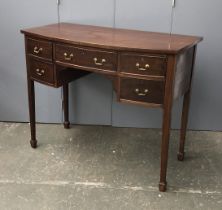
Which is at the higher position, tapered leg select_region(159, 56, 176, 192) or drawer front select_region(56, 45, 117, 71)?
drawer front select_region(56, 45, 117, 71)

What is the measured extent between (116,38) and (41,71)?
536 mm

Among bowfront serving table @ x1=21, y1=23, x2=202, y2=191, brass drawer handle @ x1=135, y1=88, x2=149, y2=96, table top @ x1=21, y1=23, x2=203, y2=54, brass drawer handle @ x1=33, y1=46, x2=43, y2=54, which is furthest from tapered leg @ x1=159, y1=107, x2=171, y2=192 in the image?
brass drawer handle @ x1=33, y1=46, x2=43, y2=54

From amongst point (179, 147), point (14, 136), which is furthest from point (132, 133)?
point (14, 136)

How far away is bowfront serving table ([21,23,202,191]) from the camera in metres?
1.85

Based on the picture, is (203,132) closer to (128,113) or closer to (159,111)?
(159,111)

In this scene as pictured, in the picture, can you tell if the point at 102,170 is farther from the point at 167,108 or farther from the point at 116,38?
the point at 116,38

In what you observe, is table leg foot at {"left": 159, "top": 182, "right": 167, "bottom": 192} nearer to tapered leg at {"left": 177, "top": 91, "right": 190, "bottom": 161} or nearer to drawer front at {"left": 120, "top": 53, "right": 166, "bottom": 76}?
tapered leg at {"left": 177, "top": 91, "right": 190, "bottom": 161}

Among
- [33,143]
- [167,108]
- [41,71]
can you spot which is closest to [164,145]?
[167,108]

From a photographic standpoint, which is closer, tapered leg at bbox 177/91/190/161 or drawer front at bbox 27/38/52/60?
drawer front at bbox 27/38/52/60

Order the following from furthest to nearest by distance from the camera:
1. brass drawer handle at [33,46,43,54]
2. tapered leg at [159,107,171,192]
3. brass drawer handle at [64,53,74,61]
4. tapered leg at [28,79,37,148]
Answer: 1. tapered leg at [28,79,37,148]
2. brass drawer handle at [33,46,43,54]
3. brass drawer handle at [64,53,74,61]
4. tapered leg at [159,107,171,192]

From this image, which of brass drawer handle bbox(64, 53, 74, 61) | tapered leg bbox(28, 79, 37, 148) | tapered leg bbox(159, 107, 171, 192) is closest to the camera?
tapered leg bbox(159, 107, 171, 192)

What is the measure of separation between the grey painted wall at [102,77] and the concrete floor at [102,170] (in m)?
0.11

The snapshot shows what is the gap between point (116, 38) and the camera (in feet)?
6.83

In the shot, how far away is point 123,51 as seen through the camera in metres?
1.88
